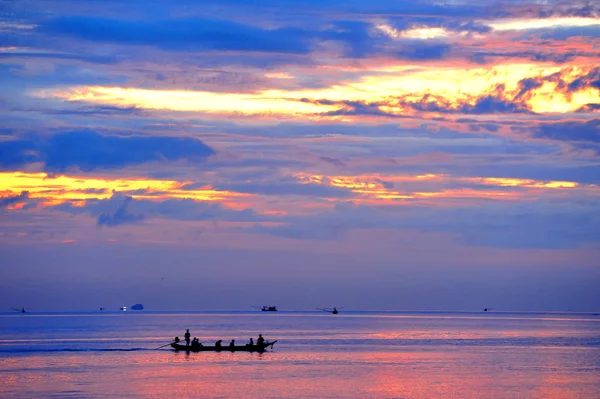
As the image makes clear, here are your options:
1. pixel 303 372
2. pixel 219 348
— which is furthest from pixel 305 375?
pixel 219 348

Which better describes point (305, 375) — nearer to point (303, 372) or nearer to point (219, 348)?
point (303, 372)

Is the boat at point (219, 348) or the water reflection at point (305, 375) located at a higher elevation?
the boat at point (219, 348)

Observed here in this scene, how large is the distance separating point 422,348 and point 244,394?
51317 mm

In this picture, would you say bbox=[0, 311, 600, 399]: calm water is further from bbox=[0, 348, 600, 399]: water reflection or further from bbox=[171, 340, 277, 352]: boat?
bbox=[171, 340, 277, 352]: boat

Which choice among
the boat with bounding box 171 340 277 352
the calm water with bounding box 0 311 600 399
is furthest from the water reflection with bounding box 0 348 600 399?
the boat with bounding box 171 340 277 352

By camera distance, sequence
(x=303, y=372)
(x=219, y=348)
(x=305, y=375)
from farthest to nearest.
→ (x=219, y=348)
(x=303, y=372)
(x=305, y=375)

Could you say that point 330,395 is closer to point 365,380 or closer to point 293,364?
point 365,380

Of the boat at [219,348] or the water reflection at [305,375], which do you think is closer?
the water reflection at [305,375]

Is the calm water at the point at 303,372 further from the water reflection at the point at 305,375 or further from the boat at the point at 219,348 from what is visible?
the boat at the point at 219,348

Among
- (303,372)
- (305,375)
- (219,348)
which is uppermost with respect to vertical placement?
(219,348)

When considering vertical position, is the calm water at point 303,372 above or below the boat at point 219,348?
below

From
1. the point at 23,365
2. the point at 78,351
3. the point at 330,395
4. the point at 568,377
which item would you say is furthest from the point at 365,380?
the point at 78,351

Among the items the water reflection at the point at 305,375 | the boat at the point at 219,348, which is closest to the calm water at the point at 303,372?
the water reflection at the point at 305,375

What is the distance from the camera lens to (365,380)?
65.8 m
